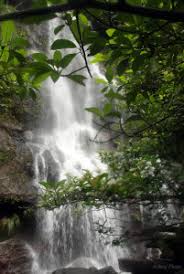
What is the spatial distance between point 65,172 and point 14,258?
3279mm

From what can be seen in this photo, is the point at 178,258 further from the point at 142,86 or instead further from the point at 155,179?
the point at 142,86

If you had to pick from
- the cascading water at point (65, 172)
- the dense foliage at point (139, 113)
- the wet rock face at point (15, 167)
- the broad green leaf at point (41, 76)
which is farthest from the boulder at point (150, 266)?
the broad green leaf at point (41, 76)

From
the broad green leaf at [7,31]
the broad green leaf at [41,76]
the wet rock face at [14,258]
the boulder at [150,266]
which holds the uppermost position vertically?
the broad green leaf at [7,31]

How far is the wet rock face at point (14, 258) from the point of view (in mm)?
6344

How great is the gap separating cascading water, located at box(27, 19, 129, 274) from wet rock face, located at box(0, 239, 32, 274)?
1.24 ft

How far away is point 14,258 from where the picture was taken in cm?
652

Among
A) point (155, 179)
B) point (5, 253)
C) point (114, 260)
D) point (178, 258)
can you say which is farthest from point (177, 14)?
point (114, 260)

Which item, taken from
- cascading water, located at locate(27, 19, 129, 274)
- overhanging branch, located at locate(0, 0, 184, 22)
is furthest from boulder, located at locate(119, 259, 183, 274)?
overhanging branch, located at locate(0, 0, 184, 22)

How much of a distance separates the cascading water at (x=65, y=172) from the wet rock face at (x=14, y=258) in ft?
1.24

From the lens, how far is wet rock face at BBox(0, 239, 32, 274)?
634 centimetres

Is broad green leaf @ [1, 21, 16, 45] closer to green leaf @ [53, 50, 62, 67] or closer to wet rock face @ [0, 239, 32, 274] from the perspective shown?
green leaf @ [53, 50, 62, 67]

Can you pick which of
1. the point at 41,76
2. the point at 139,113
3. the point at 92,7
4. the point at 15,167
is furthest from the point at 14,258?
the point at 92,7

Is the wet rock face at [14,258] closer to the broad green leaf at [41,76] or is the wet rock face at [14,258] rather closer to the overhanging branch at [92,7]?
the broad green leaf at [41,76]

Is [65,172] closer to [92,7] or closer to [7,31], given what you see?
[7,31]
